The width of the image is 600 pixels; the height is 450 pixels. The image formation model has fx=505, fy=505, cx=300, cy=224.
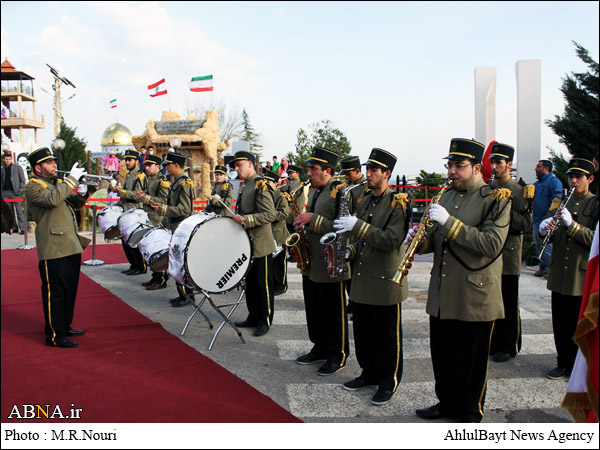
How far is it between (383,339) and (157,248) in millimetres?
3098

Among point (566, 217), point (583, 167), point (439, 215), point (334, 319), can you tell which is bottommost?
point (334, 319)

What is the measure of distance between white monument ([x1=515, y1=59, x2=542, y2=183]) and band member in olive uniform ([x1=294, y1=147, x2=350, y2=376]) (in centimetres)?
878

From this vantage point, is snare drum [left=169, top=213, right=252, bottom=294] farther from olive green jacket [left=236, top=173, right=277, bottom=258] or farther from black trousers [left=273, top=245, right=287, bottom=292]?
black trousers [left=273, top=245, right=287, bottom=292]

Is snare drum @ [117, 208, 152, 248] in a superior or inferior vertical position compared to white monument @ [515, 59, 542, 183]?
inferior

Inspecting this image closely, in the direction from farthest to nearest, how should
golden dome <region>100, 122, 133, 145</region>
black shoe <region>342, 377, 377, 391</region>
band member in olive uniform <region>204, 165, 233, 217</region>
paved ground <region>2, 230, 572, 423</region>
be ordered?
golden dome <region>100, 122, 133, 145</region> < band member in olive uniform <region>204, 165, 233, 217</region> < black shoe <region>342, 377, 377, 391</region> < paved ground <region>2, 230, 572, 423</region>

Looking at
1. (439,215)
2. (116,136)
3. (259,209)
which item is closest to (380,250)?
(439,215)

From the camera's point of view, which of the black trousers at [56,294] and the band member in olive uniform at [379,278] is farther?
the black trousers at [56,294]

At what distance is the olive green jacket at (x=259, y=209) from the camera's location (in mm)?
6070

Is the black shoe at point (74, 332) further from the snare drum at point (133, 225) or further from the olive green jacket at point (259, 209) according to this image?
the olive green jacket at point (259, 209)

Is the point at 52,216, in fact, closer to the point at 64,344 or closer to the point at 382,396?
the point at 64,344

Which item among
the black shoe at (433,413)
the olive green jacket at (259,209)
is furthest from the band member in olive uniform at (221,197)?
the black shoe at (433,413)

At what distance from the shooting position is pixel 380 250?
4.33 meters

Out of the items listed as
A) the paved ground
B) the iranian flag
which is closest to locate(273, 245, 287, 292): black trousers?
the paved ground

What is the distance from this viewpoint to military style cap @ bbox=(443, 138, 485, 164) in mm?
3725
